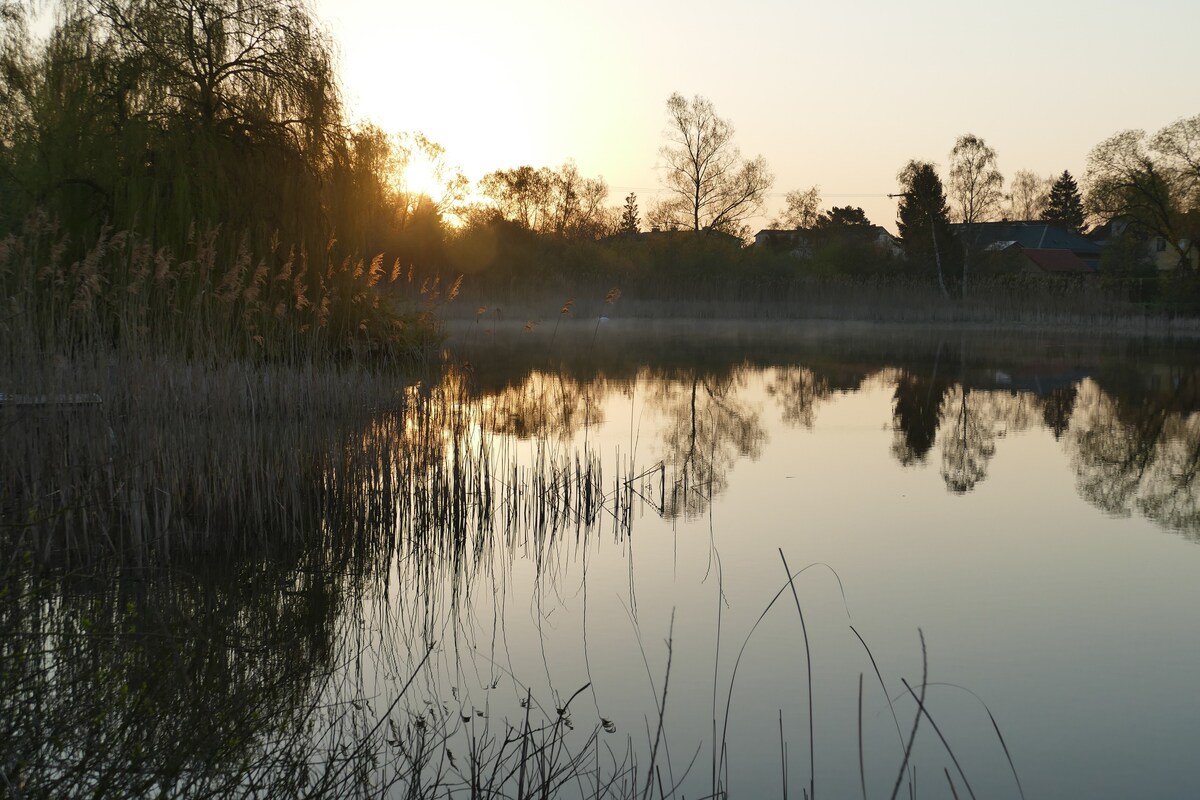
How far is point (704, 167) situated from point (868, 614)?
38.7m

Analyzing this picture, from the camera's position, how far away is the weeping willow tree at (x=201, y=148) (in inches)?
367

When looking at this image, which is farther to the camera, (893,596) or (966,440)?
(966,440)

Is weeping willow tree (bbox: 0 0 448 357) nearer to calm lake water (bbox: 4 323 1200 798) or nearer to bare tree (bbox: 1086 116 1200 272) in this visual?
calm lake water (bbox: 4 323 1200 798)

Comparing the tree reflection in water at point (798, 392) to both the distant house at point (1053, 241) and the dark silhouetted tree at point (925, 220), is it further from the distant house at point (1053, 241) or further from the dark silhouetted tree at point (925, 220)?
the distant house at point (1053, 241)

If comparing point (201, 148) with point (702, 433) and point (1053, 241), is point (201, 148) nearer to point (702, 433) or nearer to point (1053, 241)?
point (702, 433)

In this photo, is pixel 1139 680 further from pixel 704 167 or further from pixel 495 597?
pixel 704 167

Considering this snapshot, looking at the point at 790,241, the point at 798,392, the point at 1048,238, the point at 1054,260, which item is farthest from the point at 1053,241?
the point at 798,392

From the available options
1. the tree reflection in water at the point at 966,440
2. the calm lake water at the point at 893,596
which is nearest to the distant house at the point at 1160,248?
the tree reflection in water at the point at 966,440

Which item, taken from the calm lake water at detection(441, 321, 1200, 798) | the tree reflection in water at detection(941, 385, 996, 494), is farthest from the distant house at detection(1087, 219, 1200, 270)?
the calm lake water at detection(441, 321, 1200, 798)

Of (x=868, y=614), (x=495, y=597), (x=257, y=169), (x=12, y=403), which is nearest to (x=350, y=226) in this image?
(x=257, y=169)

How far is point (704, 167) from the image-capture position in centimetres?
4181

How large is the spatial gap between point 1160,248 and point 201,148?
37.6 m

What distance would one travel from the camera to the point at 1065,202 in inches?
2854

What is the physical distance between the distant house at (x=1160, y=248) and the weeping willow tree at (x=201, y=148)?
2939 centimetres
